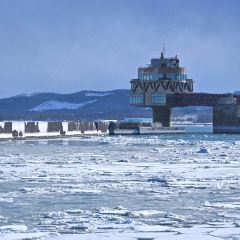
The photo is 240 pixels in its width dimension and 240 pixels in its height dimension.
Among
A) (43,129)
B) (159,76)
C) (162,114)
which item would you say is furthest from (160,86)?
(43,129)

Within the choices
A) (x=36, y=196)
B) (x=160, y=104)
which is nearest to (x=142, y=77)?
(x=160, y=104)

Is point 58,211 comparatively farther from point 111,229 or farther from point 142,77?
point 142,77

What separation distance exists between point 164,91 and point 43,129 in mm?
38200

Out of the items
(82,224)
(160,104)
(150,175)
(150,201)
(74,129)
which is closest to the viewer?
(82,224)

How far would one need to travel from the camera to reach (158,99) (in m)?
114

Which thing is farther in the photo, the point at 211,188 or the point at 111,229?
the point at 211,188

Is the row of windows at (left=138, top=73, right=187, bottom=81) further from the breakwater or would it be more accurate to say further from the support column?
the breakwater

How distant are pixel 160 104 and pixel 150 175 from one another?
301ft

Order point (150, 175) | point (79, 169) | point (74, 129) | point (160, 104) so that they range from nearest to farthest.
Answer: point (150, 175)
point (79, 169)
point (74, 129)
point (160, 104)

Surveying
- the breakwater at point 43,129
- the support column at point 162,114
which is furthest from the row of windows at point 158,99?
the breakwater at point 43,129

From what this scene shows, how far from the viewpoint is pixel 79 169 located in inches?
1006

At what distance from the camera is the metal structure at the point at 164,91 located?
11450 cm

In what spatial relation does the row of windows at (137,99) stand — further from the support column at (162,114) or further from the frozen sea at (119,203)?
the frozen sea at (119,203)

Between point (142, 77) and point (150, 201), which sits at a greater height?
point (142, 77)
